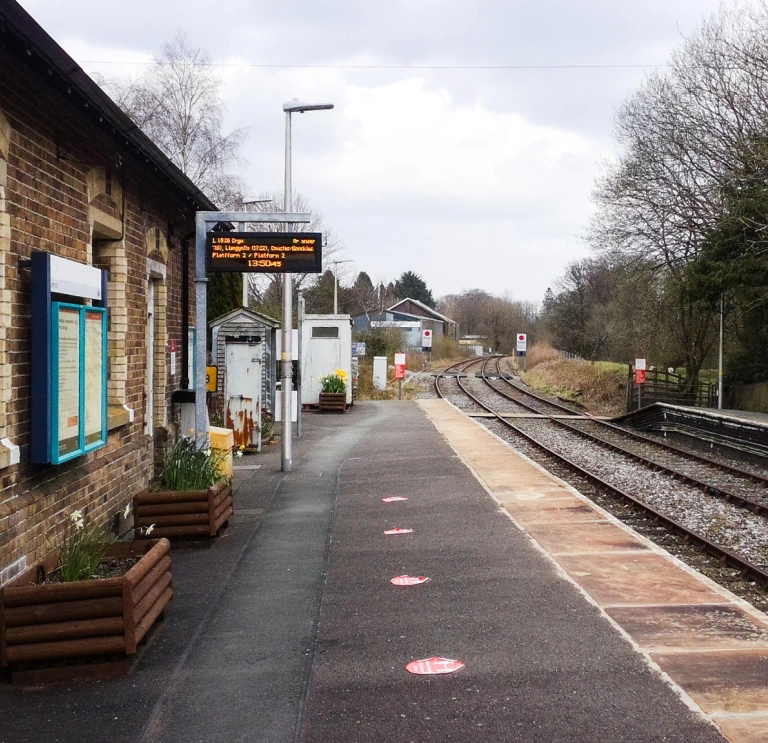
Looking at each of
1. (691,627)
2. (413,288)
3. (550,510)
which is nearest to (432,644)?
(691,627)

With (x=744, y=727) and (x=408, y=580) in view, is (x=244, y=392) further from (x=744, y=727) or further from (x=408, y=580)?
(x=744, y=727)

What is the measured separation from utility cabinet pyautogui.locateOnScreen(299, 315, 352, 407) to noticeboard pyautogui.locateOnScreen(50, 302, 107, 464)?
1945 cm

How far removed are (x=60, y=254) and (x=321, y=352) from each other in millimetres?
20313

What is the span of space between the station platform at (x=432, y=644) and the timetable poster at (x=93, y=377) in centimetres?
138

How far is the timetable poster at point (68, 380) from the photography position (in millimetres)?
6062

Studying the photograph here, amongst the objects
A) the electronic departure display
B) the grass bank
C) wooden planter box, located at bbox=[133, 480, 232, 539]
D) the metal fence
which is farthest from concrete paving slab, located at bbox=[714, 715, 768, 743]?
the grass bank

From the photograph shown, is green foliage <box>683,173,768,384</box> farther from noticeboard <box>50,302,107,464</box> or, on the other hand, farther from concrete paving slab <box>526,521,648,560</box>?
noticeboard <box>50,302,107,464</box>

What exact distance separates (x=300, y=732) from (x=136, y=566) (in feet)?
5.39

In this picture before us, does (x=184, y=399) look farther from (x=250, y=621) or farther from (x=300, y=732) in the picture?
(x=300, y=732)

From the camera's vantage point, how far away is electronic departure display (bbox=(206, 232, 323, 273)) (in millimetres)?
9367

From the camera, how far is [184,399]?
11.0 m

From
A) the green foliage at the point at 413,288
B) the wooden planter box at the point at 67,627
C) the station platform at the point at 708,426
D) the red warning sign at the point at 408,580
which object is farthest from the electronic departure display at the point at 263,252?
the green foliage at the point at 413,288

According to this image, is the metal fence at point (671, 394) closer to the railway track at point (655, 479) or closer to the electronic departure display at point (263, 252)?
the railway track at point (655, 479)

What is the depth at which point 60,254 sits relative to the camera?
6539 millimetres
